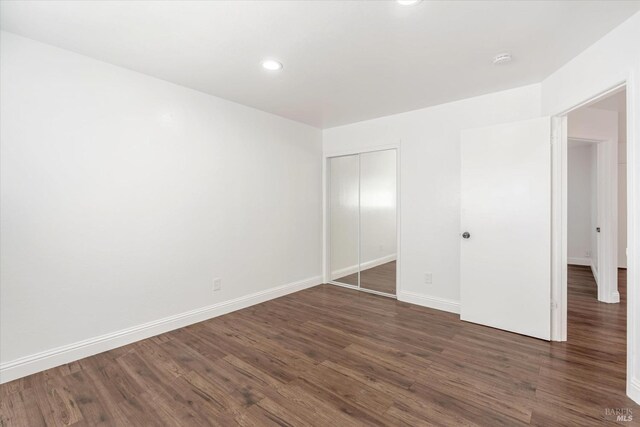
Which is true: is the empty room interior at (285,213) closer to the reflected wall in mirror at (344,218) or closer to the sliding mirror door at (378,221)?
the sliding mirror door at (378,221)

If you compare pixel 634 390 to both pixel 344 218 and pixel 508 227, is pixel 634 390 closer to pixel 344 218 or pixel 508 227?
pixel 508 227

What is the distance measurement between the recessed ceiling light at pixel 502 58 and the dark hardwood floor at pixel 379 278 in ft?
8.65

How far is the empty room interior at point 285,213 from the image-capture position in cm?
187

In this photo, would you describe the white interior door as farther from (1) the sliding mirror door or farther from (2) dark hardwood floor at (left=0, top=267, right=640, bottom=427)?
(1) the sliding mirror door

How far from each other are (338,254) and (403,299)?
1.30 meters

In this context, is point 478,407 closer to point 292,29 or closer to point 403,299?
point 403,299

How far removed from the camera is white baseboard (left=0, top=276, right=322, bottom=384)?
214 cm

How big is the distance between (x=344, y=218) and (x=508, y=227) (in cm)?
229

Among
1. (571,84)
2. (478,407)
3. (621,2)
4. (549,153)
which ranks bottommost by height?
(478,407)

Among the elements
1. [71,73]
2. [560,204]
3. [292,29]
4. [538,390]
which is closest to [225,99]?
[71,73]

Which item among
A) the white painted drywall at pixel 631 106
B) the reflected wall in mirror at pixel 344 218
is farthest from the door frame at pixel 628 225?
the reflected wall in mirror at pixel 344 218

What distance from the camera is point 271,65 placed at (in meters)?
2.54

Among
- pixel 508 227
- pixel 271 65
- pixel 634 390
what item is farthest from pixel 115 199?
pixel 634 390

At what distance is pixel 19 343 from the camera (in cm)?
214
